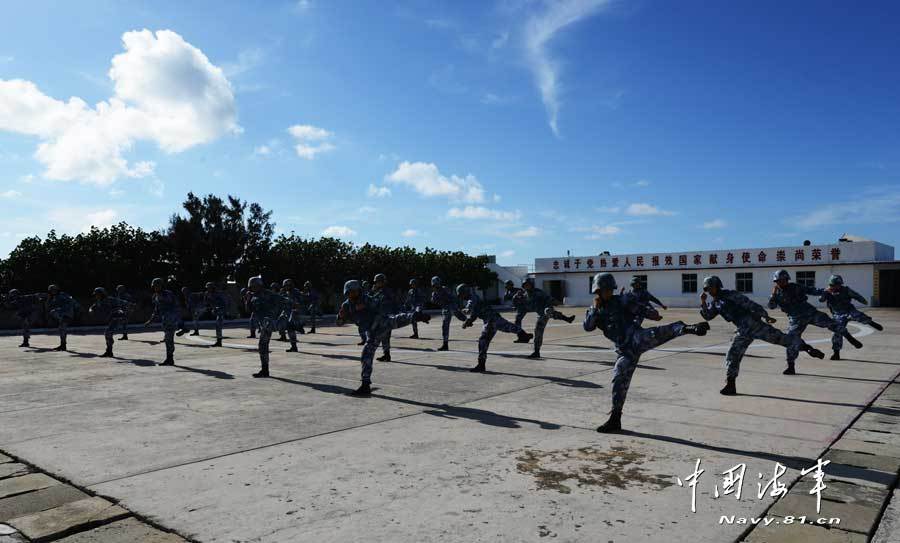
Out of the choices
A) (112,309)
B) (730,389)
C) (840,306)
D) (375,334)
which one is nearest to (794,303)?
(840,306)

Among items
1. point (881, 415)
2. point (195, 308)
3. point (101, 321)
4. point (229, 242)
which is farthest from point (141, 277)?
point (881, 415)

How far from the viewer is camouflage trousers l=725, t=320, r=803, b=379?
27.5 ft

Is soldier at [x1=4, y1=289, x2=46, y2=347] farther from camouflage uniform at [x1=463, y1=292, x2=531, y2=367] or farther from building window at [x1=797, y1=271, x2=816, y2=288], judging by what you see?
building window at [x1=797, y1=271, x2=816, y2=288]

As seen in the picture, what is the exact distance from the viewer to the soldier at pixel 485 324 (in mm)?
11016

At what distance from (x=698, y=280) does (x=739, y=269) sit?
3.06 meters

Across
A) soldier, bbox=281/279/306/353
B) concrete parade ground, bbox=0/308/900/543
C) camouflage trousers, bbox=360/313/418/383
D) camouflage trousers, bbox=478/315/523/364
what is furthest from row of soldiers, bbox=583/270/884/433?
soldier, bbox=281/279/306/353

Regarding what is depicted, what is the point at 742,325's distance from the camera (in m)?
Answer: 8.57

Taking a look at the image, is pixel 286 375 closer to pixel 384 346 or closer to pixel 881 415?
pixel 384 346

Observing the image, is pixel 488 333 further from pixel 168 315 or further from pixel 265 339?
pixel 168 315

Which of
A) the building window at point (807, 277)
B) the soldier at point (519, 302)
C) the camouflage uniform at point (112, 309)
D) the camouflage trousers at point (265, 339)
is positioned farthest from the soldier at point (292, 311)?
the building window at point (807, 277)

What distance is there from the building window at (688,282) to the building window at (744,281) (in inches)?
116

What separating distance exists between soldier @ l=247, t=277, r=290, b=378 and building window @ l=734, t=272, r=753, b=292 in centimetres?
4058

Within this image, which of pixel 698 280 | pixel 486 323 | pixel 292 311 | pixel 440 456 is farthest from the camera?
pixel 698 280

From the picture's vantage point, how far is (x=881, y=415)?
714 cm
